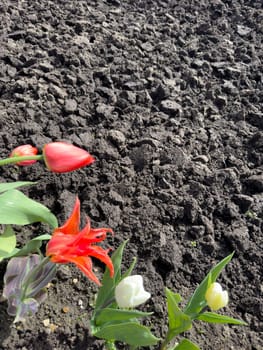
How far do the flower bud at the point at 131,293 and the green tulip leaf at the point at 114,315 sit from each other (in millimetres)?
30

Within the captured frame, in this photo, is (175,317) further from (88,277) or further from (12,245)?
(12,245)

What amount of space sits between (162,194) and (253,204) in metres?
0.40

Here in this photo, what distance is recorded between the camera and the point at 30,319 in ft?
5.63

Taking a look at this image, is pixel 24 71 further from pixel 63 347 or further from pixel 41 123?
pixel 63 347

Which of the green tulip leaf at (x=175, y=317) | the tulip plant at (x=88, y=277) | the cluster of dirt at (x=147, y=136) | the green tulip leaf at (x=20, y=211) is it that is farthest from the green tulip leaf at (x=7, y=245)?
the green tulip leaf at (x=175, y=317)


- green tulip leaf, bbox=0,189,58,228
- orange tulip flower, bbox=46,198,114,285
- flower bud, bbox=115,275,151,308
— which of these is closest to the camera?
orange tulip flower, bbox=46,198,114,285

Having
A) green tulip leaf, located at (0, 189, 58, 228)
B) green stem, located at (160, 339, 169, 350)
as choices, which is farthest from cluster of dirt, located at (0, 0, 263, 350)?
green tulip leaf, located at (0, 189, 58, 228)

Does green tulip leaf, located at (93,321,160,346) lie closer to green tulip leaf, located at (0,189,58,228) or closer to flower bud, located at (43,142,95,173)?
green tulip leaf, located at (0,189,58,228)

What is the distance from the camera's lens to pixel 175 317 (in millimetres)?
1559

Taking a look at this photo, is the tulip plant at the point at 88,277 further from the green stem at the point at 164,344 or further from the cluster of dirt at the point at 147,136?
the cluster of dirt at the point at 147,136

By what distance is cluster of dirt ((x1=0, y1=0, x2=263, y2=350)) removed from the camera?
187cm

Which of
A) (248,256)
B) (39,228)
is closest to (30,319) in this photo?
(39,228)

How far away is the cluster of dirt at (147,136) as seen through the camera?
6.14 feet

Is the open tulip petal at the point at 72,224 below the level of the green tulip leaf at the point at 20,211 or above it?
above
